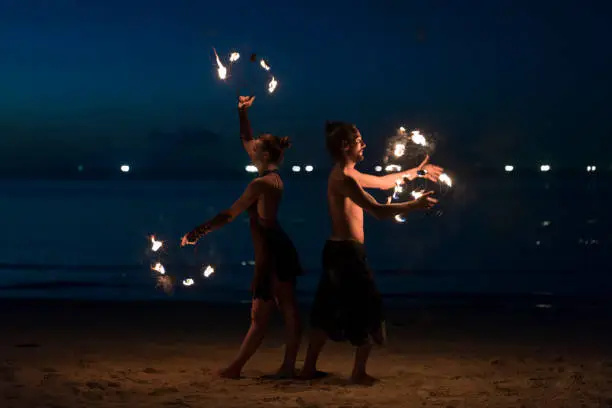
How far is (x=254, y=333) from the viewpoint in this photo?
311 inches

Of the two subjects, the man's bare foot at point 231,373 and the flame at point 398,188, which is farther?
the man's bare foot at point 231,373

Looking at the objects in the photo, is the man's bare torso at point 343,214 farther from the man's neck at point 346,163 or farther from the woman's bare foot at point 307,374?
the woman's bare foot at point 307,374

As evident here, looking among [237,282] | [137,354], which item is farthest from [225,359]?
[237,282]

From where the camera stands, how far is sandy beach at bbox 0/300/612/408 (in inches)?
278

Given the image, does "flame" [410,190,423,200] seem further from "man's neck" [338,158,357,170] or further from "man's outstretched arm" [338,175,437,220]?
"man's neck" [338,158,357,170]

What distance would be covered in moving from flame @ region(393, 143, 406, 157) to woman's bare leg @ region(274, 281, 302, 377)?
1.48 metres

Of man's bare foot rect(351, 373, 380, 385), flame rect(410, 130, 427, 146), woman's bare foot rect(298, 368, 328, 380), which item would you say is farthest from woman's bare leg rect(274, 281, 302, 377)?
Result: flame rect(410, 130, 427, 146)

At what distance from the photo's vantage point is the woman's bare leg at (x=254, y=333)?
7824mm

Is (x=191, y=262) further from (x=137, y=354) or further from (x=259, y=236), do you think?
(x=259, y=236)

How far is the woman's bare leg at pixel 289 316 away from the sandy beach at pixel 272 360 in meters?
0.26

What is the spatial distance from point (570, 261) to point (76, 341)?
16495 millimetres

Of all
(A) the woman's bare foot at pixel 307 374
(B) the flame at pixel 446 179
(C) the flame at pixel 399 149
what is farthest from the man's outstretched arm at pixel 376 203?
(A) the woman's bare foot at pixel 307 374

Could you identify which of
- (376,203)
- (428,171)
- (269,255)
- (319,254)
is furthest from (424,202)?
(319,254)

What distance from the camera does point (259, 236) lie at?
785cm
